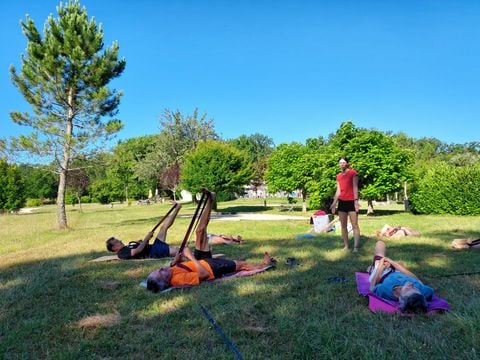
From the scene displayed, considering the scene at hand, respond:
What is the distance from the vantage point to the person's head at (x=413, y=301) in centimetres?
354

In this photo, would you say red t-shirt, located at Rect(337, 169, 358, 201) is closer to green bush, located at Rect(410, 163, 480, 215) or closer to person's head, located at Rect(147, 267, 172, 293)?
person's head, located at Rect(147, 267, 172, 293)

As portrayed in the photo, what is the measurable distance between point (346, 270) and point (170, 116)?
34106mm

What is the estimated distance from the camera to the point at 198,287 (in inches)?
195

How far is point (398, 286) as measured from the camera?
3.91 metres

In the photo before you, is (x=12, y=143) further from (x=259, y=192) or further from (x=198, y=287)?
(x=259, y=192)

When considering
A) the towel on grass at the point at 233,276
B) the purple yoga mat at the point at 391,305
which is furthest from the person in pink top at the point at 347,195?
the purple yoga mat at the point at 391,305

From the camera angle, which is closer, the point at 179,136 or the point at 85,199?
the point at 179,136

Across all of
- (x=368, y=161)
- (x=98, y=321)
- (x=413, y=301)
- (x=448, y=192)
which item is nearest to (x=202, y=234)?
(x=98, y=321)

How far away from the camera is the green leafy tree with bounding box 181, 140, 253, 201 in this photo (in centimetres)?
2525

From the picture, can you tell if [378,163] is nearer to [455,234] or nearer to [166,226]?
[455,234]

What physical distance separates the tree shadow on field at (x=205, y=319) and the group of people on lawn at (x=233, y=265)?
8.4 inches

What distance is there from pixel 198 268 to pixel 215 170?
2028 centimetres

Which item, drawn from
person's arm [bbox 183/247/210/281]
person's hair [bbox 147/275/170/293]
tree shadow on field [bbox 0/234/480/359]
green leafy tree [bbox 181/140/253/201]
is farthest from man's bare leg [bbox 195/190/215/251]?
green leafy tree [bbox 181/140/253/201]

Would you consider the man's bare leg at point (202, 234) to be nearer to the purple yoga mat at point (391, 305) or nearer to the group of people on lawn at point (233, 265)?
the group of people on lawn at point (233, 265)
